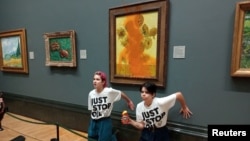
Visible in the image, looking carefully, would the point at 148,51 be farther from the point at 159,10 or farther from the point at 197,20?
the point at 197,20

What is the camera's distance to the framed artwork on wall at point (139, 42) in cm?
226

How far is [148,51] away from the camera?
237 centimetres

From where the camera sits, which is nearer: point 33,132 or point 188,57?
point 188,57

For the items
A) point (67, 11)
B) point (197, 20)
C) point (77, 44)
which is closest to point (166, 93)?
point (197, 20)

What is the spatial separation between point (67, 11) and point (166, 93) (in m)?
2.11

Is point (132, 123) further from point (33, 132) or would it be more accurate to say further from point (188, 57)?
point (33, 132)

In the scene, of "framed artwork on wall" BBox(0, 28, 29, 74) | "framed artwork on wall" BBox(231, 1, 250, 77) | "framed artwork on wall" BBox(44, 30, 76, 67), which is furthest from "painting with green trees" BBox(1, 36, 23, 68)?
"framed artwork on wall" BBox(231, 1, 250, 77)

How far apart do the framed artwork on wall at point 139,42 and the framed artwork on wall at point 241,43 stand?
72cm

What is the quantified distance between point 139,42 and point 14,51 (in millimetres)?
2997

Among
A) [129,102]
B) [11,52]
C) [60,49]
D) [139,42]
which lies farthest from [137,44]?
[11,52]

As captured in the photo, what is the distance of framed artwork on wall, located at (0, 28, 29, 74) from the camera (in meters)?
3.85

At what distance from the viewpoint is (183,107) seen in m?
2.14

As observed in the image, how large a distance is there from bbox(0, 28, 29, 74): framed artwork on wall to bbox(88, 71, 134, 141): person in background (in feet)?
7.19

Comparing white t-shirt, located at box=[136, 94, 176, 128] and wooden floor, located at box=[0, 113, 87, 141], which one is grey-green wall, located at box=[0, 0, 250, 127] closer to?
white t-shirt, located at box=[136, 94, 176, 128]
